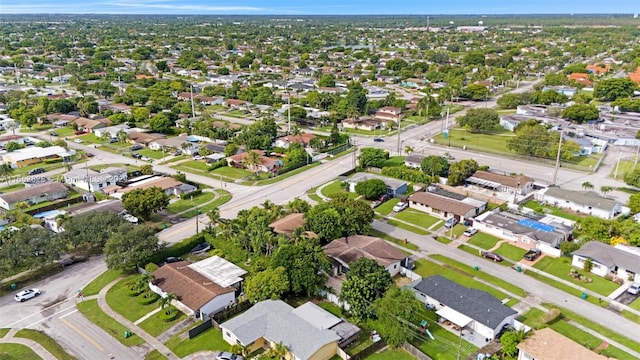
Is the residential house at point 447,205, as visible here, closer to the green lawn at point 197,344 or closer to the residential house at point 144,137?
the green lawn at point 197,344

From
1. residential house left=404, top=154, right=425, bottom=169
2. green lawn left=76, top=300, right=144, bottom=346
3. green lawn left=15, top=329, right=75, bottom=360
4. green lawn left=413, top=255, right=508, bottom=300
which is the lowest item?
green lawn left=15, top=329, right=75, bottom=360

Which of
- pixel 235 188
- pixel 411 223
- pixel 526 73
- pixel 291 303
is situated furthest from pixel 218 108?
pixel 526 73

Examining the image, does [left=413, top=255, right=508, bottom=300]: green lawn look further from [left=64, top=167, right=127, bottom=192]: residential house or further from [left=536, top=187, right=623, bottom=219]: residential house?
[left=64, top=167, right=127, bottom=192]: residential house

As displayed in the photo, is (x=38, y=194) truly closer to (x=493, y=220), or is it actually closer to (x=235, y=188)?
(x=235, y=188)

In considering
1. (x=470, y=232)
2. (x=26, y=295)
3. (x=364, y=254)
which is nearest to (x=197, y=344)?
(x=364, y=254)

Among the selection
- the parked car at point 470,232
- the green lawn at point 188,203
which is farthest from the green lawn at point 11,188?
the parked car at point 470,232

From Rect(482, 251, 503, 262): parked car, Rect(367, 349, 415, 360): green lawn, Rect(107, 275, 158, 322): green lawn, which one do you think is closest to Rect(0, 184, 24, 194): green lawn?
Rect(107, 275, 158, 322): green lawn
